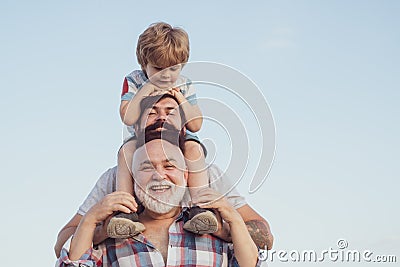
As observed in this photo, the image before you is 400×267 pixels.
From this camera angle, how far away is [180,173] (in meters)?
5.57

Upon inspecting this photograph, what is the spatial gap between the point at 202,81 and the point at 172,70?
0.89 ft

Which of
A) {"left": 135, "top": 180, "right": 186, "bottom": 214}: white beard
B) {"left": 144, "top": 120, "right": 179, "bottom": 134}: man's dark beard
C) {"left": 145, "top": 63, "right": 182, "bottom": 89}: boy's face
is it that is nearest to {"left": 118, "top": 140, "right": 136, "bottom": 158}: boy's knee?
{"left": 144, "top": 120, "right": 179, "bottom": 134}: man's dark beard

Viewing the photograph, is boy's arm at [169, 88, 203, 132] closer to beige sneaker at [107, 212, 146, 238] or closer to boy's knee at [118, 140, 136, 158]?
boy's knee at [118, 140, 136, 158]

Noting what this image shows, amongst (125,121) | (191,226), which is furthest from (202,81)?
(191,226)

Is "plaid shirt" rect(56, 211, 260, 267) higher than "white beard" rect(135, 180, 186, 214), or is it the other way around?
"white beard" rect(135, 180, 186, 214)

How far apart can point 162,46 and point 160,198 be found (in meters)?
1.20

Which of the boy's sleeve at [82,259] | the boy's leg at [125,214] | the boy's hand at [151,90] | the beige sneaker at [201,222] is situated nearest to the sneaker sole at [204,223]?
the beige sneaker at [201,222]

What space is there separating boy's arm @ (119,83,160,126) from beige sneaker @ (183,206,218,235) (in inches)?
34.0

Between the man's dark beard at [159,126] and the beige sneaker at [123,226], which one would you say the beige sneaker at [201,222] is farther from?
the man's dark beard at [159,126]

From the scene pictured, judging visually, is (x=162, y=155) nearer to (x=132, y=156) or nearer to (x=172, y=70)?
(x=132, y=156)

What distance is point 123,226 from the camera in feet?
17.5

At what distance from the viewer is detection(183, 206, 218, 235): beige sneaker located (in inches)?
209

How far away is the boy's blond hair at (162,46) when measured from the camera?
5.70 meters

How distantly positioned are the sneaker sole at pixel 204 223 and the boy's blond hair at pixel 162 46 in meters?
1.23
